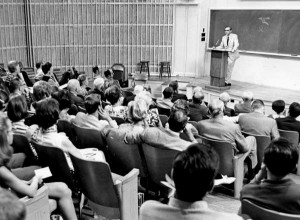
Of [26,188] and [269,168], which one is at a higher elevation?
[269,168]

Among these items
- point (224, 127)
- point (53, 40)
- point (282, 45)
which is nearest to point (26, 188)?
point (224, 127)

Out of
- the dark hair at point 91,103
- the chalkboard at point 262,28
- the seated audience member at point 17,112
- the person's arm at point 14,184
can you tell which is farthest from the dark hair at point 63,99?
the chalkboard at point 262,28

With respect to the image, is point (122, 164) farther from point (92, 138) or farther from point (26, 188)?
point (26, 188)

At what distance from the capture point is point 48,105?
323 cm

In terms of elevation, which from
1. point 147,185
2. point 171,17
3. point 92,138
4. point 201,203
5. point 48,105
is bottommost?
→ point 147,185

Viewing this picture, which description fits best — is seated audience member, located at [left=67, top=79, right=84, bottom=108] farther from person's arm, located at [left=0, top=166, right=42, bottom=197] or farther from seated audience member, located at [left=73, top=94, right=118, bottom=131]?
person's arm, located at [left=0, top=166, right=42, bottom=197]

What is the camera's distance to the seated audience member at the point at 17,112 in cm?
359

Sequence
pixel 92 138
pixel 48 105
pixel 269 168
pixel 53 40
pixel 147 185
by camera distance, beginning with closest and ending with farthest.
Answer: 1. pixel 269 168
2. pixel 48 105
3. pixel 147 185
4. pixel 92 138
5. pixel 53 40

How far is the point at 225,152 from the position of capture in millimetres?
3922

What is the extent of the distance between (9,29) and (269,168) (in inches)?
418

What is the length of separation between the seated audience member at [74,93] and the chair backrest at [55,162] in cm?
254

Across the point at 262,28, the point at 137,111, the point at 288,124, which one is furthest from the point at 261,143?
the point at 262,28

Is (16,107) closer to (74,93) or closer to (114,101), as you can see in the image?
(114,101)

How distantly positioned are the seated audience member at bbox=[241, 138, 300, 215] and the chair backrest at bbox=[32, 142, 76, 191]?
1518 mm
